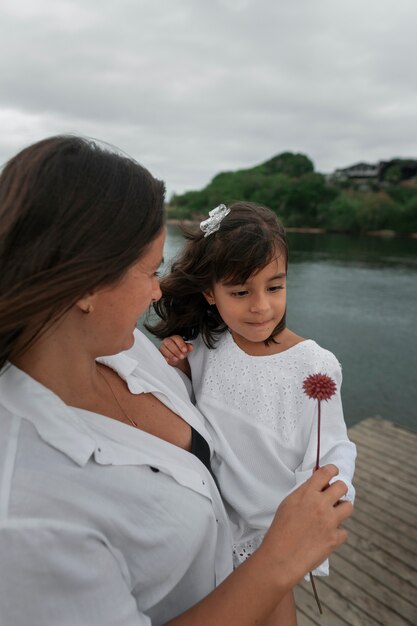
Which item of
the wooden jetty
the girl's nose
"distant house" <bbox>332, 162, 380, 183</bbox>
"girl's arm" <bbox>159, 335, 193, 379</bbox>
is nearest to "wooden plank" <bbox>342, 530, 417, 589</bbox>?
the wooden jetty

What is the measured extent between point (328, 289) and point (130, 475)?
18.1 m

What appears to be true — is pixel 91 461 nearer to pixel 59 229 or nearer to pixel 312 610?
pixel 59 229

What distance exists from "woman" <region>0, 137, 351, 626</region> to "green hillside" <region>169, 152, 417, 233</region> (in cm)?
3139

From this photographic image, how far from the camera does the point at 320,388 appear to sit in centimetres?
80

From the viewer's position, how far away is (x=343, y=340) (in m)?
12.3

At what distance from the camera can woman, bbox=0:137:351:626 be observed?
585mm

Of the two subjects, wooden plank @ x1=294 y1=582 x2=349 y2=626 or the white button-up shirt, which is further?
wooden plank @ x1=294 y1=582 x2=349 y2=626

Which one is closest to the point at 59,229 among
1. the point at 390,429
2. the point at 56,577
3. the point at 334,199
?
the point at 56,577

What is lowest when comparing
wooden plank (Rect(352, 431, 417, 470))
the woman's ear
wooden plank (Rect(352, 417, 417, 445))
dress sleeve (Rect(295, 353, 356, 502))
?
wooden plank (Rect(352, 417, 417, 445))

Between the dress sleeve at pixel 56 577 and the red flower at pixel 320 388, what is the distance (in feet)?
1.48

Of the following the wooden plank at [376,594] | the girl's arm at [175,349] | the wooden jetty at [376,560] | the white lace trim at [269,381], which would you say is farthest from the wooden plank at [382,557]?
the girl's arm at [175,349]

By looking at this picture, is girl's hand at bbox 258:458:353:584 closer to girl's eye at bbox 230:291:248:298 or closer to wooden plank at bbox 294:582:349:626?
girl's eye at bbox 230:291:248:298

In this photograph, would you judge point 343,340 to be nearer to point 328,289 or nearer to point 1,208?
point 328,289

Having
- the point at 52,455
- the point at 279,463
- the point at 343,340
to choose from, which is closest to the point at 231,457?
the point at 279,463
